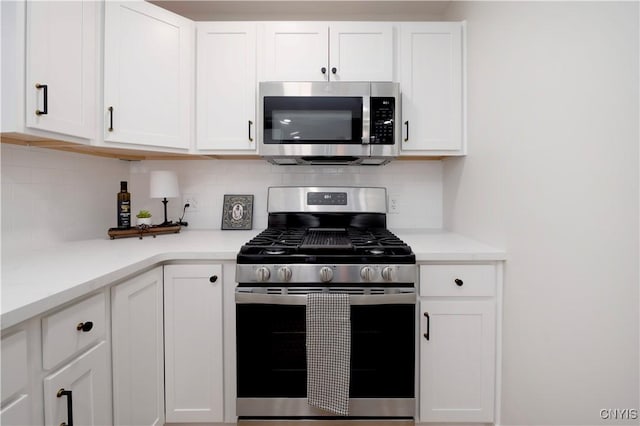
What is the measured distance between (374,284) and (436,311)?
341 millimetres

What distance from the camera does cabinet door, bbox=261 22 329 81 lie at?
1875 mm

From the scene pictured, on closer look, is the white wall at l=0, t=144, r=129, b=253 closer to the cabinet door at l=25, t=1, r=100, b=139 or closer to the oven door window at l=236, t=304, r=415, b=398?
the cabinet door at l=25, t=1, r=100, b=139

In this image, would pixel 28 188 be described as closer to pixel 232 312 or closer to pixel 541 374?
pixel 232 312

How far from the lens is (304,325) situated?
1466 mm

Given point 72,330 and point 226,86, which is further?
point 226,86

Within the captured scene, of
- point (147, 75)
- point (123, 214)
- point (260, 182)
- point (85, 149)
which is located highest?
point (147, 75)

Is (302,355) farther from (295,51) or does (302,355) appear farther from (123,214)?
(295,51)

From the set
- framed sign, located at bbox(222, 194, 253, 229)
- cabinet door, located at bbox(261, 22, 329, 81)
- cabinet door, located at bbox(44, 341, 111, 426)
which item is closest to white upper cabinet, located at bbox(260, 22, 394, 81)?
cabinet door, located at bbox(261, 22, 329, 81)

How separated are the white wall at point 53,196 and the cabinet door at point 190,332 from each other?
2.17 feet

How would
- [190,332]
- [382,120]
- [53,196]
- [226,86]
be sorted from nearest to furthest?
[190,332], [53,196], [382,120], [226,86]

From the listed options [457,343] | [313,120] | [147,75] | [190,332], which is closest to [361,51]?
[313,120]

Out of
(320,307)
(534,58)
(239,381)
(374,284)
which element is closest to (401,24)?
(534,58)

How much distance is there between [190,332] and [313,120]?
4.17 feet

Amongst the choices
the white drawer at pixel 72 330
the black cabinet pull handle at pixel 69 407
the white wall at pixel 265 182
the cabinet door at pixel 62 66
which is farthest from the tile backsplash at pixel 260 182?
the black cabinet pull handle at pixel 69 407
